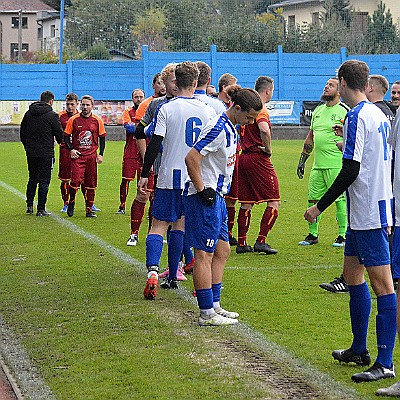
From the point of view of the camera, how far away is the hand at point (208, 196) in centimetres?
704

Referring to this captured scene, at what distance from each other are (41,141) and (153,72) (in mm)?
23686

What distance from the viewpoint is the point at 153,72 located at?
38656 millimetres

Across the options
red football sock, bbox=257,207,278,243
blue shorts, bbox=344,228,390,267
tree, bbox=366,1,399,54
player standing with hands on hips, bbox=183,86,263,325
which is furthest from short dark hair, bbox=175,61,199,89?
tree, bbox=366,1,399,54

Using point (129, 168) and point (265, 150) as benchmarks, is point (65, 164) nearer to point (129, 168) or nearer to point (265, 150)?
point (129, 168)

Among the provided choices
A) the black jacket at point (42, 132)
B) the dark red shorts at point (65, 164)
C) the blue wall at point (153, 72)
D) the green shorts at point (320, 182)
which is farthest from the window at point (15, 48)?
the green shorts at point (320, 182)

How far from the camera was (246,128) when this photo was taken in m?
11.2

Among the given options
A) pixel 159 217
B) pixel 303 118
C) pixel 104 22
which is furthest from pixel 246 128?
pixel 104 22

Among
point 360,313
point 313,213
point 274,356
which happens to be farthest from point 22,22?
point 360,313

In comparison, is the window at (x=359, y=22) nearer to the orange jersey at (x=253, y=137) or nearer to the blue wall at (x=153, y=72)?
the blue wall at (x=153, y=72)

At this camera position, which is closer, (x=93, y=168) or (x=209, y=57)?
(x=93, y=168)

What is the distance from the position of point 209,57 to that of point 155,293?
31463 millimetres

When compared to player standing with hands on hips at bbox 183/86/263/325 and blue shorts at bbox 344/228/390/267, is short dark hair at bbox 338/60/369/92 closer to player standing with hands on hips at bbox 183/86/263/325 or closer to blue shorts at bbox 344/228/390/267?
blue shorts at bbox 344/228/390/267

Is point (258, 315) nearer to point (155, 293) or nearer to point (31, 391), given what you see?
point (155, 293)

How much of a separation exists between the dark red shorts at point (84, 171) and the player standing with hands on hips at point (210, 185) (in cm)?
800
